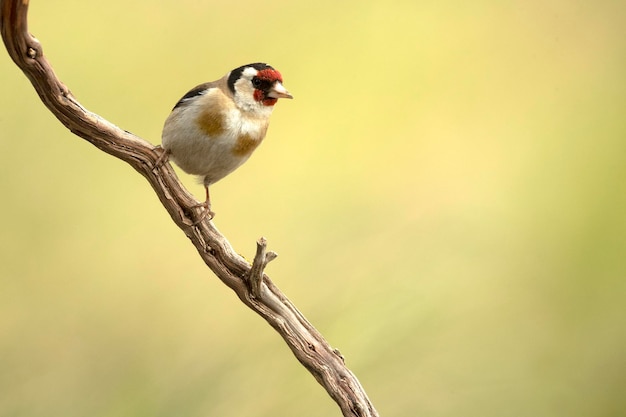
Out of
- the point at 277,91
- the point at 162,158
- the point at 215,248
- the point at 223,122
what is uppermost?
the point at 277,91

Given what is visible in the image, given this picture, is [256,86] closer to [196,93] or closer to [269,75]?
[269,75]

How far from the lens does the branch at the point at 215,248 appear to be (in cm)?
192

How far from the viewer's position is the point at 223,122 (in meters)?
2.12

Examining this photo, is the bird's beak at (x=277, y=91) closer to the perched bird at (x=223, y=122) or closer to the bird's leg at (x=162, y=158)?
the perched bird at (x=223, y=122)

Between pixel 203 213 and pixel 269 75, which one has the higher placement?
pixel 269 75

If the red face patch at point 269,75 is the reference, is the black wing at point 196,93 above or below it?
below

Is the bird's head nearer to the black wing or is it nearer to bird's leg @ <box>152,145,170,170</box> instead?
the black wing

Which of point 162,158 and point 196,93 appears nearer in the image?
point 162,158

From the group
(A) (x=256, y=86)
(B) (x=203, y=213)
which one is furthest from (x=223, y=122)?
(B) (x=203, y=213)

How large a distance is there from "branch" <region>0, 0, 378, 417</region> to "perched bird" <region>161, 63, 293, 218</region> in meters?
0.07

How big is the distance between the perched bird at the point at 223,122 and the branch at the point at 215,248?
7 cm

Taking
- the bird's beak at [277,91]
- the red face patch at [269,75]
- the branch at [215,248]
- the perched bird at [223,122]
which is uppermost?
the red face patch at [269,75]

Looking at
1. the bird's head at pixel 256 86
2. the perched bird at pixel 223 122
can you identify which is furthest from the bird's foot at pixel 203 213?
the bird's head at pixel 256 86

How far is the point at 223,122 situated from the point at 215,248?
1.25ft
